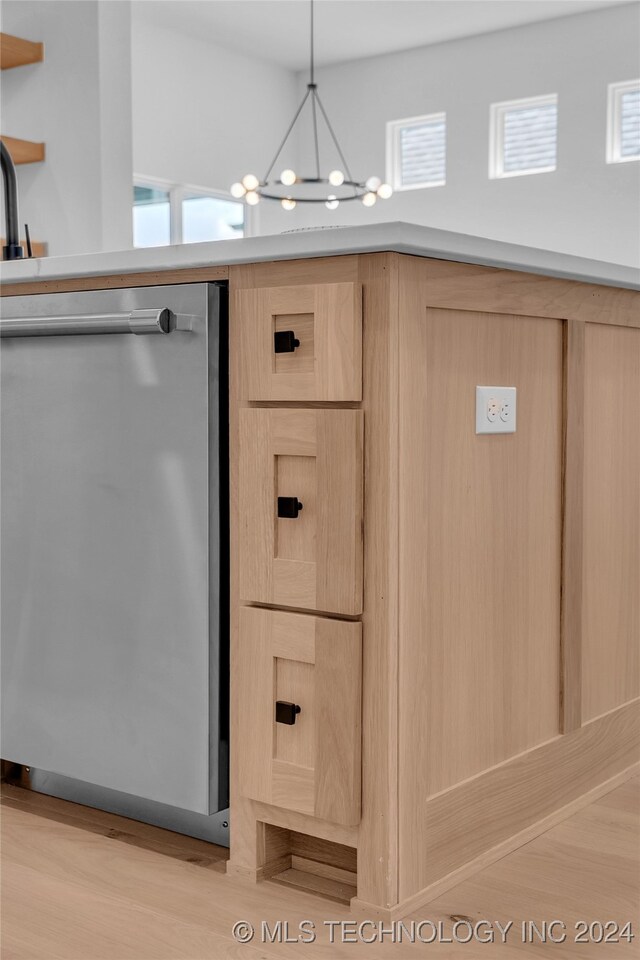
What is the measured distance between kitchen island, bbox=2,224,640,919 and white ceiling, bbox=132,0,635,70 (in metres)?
6.39

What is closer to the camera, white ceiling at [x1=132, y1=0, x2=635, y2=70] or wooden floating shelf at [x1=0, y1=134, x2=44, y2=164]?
wooden floating shelf at [x1=0, y1=134, x2=44, y2=164]

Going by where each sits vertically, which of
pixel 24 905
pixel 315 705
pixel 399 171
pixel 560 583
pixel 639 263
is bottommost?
pixel 24 905

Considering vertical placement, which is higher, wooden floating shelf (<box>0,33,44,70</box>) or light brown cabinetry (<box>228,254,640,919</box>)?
wooden floating shelf (<box>0,33,44,70</box>)

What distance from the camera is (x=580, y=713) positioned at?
1.76 m

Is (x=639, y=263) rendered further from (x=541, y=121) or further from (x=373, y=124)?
(x=373, y=124)

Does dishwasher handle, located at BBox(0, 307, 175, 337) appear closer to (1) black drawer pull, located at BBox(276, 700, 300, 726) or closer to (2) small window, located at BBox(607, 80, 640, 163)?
(1) black drawer pull, located at BBox(276, 700, 300, 726)

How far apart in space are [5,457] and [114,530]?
266 mm

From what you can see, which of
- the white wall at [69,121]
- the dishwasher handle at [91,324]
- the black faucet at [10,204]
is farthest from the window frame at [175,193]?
the dishwasher handle at [91,324]

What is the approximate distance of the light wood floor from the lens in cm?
128

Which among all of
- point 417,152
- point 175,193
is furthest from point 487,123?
point 175,193

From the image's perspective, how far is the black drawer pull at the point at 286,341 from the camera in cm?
137

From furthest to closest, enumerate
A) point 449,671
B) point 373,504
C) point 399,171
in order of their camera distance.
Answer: point 399,171, point 449,671, point 373,504

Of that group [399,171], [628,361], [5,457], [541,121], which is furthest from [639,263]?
[5,457]

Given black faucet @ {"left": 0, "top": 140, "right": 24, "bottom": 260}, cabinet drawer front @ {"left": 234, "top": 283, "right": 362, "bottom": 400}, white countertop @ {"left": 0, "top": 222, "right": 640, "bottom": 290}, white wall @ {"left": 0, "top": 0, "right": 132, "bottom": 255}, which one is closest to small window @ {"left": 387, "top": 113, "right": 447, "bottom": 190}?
white wall @ {"left": 0, "top": 0, "right": 132, "bottom": 255}
